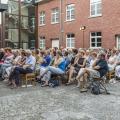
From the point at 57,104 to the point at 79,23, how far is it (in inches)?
719

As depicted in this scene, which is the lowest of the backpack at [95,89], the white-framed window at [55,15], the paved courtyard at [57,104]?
the paved courtyard at [57,104]

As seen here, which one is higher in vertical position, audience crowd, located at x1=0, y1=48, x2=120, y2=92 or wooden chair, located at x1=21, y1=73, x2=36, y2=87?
audience crowd, located at x1=0, y1=48, x2=120, y2=92

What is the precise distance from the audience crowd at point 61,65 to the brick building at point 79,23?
1020 centimetres

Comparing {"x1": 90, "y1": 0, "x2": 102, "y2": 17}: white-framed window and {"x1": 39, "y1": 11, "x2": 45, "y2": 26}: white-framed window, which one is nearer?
{"x1": 90, "y1": 0, "x2": 102, "y2": 17}: white-framed window

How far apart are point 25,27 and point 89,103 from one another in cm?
2523

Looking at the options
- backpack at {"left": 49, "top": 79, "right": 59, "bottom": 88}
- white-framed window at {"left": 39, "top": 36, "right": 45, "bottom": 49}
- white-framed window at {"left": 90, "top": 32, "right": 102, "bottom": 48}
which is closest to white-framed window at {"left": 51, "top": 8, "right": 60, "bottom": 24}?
white-framed window at {"left": 39, "top": 36, "right": 45, "bottom": 49}

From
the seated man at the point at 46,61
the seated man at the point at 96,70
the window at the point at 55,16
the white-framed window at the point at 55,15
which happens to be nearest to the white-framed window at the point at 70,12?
the white-framed window at the point at 55,15

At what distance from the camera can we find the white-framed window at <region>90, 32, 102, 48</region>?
24672mm

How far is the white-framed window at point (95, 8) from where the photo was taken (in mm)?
24539

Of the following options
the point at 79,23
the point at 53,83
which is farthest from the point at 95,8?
the point at 53,83

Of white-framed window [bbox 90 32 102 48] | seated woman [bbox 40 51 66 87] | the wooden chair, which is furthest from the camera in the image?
white-framed window [bbox 90 32 102 48]

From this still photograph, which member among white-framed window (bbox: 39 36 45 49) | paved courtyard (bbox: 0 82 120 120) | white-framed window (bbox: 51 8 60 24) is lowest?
paved courtyard (bbox: 0 82 120 120)

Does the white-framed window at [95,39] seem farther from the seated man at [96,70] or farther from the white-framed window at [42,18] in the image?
the seated man at [96,70]

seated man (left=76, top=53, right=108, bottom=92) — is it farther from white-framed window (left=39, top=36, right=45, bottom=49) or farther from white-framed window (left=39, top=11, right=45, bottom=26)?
white-framed window (left=39, top=11, right=45, bottom=26)
